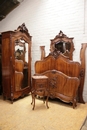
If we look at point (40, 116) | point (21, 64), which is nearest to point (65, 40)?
point (21, 64)

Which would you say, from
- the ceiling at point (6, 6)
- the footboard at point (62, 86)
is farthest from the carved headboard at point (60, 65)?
the ceiling at point (6, 6)

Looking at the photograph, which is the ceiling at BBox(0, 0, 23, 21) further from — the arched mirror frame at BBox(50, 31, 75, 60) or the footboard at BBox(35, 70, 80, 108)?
the footboard at BBox(35, 70, 80, 108)

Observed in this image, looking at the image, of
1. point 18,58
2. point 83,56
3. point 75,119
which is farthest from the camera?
point 18,58

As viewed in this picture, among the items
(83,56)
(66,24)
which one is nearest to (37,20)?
(66,24)

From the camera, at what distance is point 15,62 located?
313 cm

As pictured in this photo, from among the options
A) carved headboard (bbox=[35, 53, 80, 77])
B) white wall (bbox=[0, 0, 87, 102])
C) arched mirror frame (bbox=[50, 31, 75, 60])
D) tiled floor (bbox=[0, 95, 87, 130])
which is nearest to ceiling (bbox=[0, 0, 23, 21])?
white wall (bbox=[0, 0, 87, 102])

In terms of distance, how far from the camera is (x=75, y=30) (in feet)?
10.6

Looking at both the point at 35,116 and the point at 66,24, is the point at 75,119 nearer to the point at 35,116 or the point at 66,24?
the point at 35,116

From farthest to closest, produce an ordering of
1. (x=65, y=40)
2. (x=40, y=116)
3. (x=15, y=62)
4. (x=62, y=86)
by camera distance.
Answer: (x=65, y=40) < (x=15, y=62) < (x=62, y=86) < (x=40, y=116)

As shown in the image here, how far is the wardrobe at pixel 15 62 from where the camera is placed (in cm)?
305

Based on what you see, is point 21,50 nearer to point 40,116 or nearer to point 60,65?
point 60,65

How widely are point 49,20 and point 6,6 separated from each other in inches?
57.8

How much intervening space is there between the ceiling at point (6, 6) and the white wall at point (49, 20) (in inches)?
4.4

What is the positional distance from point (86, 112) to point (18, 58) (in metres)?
2.12
